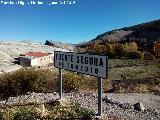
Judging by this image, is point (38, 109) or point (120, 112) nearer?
point (38, 109)

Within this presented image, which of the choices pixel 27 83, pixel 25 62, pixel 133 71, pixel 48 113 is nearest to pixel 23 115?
pixel 48 113

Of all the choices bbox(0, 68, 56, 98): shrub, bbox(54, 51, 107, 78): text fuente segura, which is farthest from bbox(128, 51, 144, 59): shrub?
bbox(54, 51, 107, 78): text fuente segura

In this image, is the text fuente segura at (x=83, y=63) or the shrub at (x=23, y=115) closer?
the shrub at (x=23, y=115)

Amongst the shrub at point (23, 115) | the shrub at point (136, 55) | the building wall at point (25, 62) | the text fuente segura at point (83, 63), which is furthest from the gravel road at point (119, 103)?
the shrub at point (136, 55)

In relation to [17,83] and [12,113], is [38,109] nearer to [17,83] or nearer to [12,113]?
[12,113]

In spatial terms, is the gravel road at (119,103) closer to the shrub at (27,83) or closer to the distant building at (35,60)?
the shrub at (27,83)

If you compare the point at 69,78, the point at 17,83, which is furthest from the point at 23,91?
the point at 69,78

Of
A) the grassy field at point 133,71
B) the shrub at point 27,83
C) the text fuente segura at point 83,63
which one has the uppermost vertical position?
the text fuente segura at point 83,63

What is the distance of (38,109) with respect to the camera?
1183 centimetres

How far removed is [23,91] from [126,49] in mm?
83214

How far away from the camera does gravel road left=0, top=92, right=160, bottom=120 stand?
12445 mm

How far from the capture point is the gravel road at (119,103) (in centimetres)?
1245


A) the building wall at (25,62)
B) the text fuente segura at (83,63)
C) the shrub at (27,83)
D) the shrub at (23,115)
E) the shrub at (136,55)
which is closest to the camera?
the shrub at (23,115)

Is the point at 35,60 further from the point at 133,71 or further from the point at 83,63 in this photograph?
the point at 83,63
